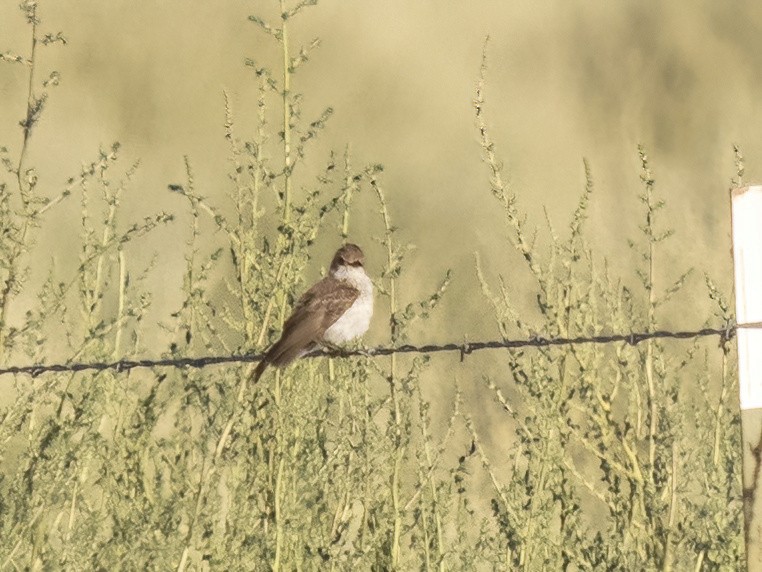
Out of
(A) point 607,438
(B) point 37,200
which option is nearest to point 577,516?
(A) point 607,438

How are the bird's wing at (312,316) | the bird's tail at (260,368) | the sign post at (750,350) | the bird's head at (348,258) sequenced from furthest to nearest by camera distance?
the bird's head at (348,258), the bird's wing at (312,316), the bird's tail at (260,368), the sign post at (750,350)

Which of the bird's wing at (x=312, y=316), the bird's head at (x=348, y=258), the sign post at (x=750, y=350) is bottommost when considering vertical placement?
the sign post at (x=750, y=350)

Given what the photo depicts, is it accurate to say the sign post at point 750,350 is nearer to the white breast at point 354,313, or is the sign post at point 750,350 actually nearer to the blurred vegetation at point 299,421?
the blurred vegetation at point 299,421

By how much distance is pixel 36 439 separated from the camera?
5.87 meters

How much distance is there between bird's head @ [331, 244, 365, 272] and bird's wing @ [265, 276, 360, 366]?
250 mm

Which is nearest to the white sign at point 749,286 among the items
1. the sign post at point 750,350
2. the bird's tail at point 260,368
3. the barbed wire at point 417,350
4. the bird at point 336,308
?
the sign post at point 750,350

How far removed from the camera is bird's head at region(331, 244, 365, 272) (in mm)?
7570

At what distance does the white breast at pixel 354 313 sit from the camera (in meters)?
7.12

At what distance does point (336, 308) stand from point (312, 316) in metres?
0.44

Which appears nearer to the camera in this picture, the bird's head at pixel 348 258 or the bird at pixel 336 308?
the bird at pixel 336 308

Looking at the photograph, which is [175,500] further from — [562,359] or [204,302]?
[562,359]

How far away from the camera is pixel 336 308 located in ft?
23.5

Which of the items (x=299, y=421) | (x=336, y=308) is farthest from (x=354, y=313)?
(x=299, y=421)

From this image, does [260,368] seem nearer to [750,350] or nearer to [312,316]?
[312,316]
